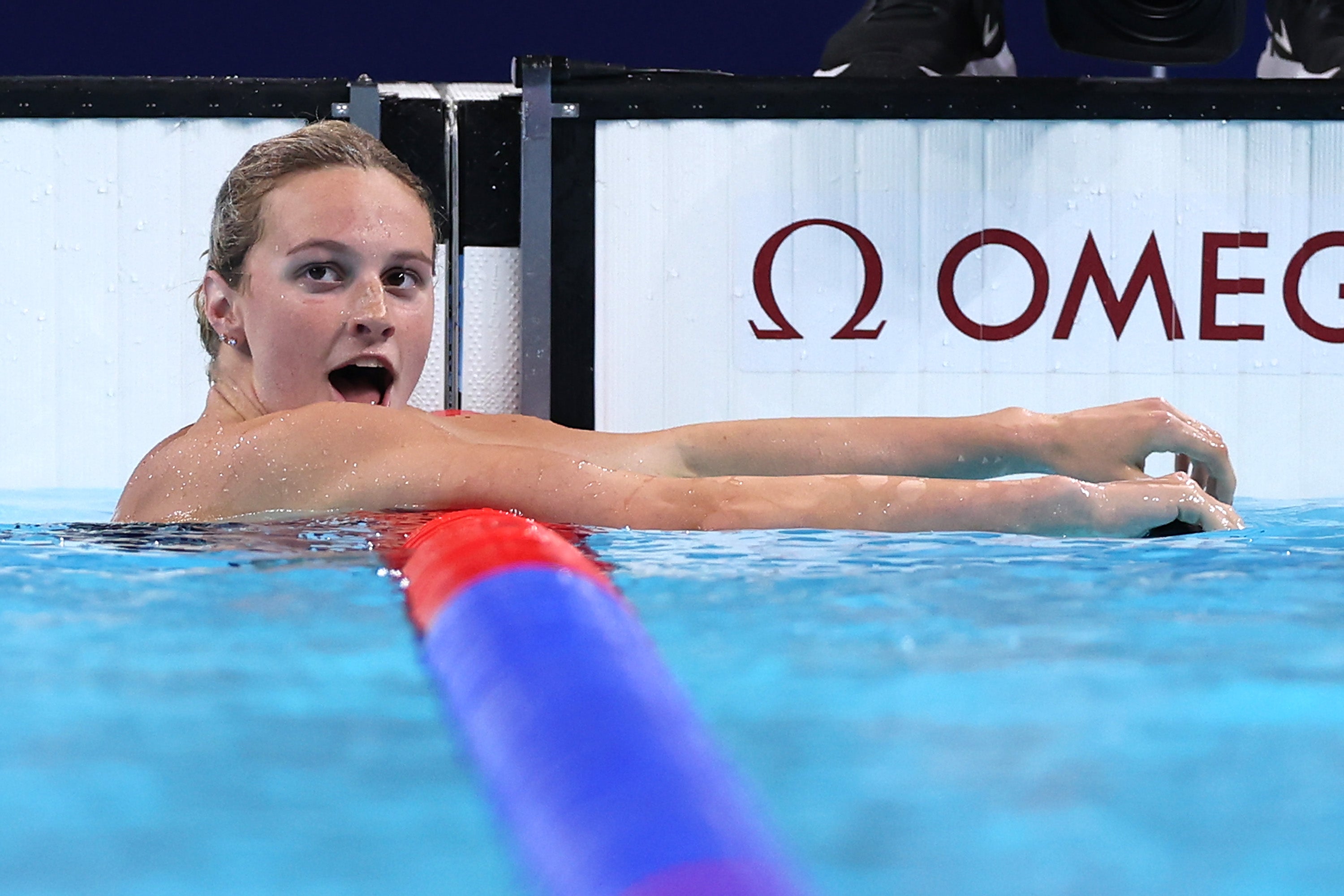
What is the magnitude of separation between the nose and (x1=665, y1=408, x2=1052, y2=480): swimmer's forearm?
51cm

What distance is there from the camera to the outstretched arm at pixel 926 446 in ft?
6.40

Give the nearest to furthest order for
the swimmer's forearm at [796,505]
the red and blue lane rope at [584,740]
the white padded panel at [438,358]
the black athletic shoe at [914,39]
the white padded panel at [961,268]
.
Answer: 1. the red and blue lane rope at [584,740]
2. the swimmer's forearm at [796,505]
3. the white padded panel at [961,268]
4. the white padded panel at [438,358]
5. the black athletic shoe at [914,39]

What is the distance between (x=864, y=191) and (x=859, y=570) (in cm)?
200

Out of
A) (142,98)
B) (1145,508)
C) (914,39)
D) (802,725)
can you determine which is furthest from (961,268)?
(802,725)

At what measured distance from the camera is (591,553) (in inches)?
64.1

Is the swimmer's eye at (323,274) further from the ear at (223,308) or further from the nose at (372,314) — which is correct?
the ear at (223,308)

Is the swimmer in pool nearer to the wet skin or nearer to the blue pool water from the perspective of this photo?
the wet skin

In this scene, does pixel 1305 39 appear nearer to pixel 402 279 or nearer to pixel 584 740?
pixel 402 279

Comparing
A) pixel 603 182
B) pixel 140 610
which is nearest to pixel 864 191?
pixel 603 182

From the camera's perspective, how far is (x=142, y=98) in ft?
10.8

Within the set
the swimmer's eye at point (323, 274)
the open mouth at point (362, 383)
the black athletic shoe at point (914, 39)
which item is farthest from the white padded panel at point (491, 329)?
the swimmer's eye at point (323, 274)

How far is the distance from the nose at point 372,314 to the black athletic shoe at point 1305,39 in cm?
264

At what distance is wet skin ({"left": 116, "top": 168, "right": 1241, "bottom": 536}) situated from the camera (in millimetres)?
1729

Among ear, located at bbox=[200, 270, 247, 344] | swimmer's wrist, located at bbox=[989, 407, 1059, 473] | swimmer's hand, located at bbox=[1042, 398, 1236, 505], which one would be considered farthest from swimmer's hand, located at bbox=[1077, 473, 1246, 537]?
ear, located at bbox=[200, 270, 247, 344]
